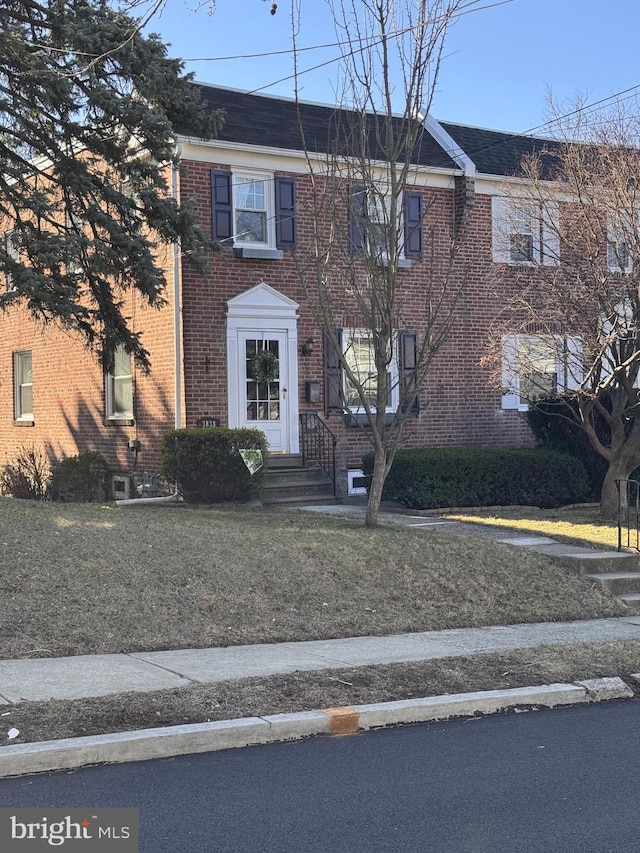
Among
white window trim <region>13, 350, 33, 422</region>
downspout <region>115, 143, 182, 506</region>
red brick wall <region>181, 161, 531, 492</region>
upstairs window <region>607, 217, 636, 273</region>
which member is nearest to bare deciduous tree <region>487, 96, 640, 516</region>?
upstairs window <region>607, 217, 636, 273</region>

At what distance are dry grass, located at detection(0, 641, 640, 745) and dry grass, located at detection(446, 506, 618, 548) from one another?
4322mm

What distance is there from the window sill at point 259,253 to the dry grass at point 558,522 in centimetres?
550

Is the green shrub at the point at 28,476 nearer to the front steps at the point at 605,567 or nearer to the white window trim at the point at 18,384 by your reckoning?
the white window trim at the point at 18,384

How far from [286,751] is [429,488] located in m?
9.92

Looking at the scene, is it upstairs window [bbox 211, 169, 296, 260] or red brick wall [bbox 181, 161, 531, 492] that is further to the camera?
upstairs window [bbox 211, 169, 296, 260]

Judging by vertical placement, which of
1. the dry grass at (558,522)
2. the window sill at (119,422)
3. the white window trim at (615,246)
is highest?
the white window trim at (615,246)

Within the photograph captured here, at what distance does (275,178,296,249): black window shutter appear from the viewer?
17328 mm

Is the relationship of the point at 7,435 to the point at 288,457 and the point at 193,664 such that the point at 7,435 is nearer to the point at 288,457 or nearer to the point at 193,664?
the point at 288,457

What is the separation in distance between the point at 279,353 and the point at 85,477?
14.3ft

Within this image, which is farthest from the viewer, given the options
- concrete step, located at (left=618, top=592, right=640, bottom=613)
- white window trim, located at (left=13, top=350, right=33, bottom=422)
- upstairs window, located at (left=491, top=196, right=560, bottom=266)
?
white window trim, located at (left=13, top=350, right=33, bottom=422)

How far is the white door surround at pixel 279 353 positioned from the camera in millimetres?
16875

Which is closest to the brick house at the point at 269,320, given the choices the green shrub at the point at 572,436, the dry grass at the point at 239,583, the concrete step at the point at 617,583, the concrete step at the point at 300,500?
the concrete step at the point at 300,500

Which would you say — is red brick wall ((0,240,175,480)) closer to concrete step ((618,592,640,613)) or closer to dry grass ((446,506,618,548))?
dry grass ((446,506,618,548))

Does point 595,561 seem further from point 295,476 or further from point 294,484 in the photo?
point 295,476
